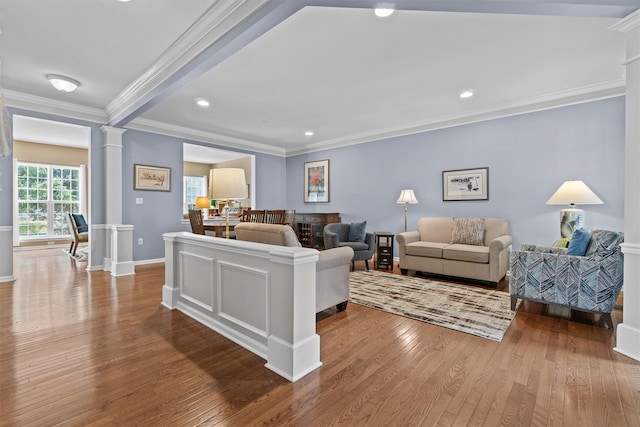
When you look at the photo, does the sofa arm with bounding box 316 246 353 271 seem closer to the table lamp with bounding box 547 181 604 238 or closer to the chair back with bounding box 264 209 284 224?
the chair back with bounding box 264 209 284 224

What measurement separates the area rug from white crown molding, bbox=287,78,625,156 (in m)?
2.68

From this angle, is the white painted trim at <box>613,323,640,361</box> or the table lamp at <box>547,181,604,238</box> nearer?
the white painted trim at <box>613,323,640,361</box>

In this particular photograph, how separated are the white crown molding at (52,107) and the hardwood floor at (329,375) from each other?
295 centimetres

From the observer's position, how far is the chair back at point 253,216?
176 inches

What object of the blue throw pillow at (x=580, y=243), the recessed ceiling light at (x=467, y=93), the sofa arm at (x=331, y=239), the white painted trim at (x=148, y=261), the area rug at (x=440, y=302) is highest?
the recessed ceiling light at (x=467, y=93)

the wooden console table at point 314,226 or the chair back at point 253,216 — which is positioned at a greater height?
the chair back at point 253,216

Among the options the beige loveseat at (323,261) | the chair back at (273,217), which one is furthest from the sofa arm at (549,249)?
the chair back at (273,217)

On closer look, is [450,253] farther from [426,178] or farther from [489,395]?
[489,395]

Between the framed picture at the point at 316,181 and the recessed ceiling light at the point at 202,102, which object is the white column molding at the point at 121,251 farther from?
the framed picture at the point at 316,181

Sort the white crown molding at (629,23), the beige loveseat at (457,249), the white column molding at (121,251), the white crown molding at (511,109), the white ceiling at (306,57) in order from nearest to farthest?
the white crown molding at (629,23) < the white ceiling at (306,57) < the white crown molding at (511,109) < the beige loveseat at (457,249) < the white column molding at (121,251)

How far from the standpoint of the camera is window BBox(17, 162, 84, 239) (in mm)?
7266

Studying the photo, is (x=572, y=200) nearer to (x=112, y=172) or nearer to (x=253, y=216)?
(x=253, y=216)

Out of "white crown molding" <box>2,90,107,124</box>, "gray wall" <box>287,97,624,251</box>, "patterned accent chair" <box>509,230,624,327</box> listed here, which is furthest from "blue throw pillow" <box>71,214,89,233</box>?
"patterned accent chair" <box>509,230,624,327</box>

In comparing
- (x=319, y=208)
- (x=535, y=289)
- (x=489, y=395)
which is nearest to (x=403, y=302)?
(x=535, y=289)
